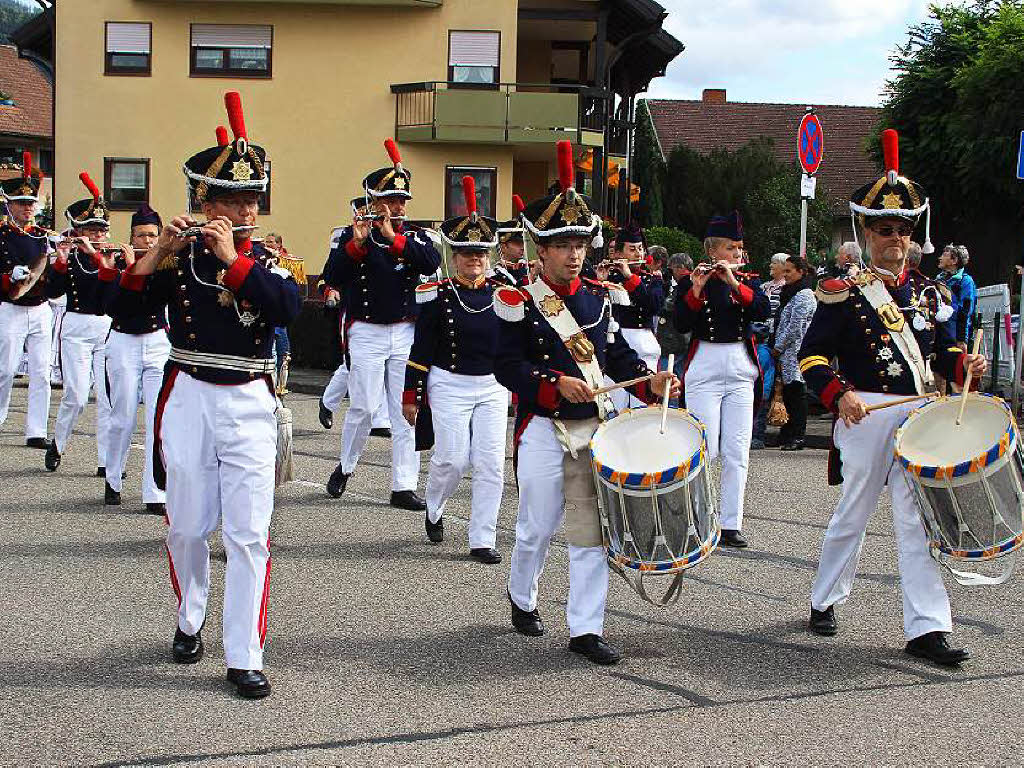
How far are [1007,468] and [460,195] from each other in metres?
28.5

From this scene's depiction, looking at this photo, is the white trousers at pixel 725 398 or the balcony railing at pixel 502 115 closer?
the white trousers at pixel 725 398

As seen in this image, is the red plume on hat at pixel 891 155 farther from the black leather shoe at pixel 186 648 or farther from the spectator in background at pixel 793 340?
the spectator in background at pixel 793 340

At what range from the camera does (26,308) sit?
47.1 ft

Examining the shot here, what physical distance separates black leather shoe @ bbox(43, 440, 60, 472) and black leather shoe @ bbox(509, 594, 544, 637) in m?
6.65

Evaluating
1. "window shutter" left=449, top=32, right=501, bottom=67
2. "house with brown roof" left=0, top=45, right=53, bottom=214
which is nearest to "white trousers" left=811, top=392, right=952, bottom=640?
"window shutter" left=449, top=32, right=501, bottom=67

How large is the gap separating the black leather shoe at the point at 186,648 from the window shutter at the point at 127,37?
96.7ft

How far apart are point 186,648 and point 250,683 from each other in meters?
0.64

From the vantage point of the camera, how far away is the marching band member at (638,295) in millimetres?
13859

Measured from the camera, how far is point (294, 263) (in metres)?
25.2

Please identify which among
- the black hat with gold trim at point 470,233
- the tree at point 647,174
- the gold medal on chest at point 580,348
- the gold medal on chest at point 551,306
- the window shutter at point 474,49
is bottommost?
the gold medal on chest at point 580,348

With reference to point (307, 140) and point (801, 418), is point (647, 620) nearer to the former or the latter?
point (801, 418)

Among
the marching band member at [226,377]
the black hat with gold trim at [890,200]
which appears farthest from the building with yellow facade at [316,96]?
the marching band member at [226,377]

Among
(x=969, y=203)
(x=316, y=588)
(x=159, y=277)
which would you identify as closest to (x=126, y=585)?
(x=316, y=588)

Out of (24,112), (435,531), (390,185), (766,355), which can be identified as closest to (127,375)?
(390,185)
